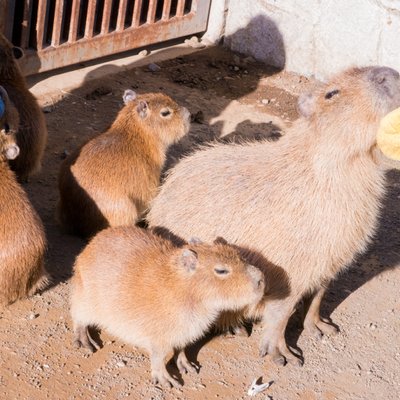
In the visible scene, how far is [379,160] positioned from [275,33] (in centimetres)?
369

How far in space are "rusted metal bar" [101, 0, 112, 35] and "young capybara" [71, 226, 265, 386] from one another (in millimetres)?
3340

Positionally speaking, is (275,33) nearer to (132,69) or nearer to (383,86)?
(132,69)

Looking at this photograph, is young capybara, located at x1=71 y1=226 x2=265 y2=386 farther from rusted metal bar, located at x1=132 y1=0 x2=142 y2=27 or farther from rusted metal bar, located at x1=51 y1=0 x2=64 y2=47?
rusted metal bar, located at x1=132 y1=0 x2=142 y2=27

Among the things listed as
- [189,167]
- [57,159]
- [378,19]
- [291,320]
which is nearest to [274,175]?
[189,167]

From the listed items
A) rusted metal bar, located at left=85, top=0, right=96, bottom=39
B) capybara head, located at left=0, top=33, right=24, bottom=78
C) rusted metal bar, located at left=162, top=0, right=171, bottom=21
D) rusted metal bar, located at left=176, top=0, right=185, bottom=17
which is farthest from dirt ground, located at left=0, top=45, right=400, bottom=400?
rusted metal bar, located at left=176, top=0, right=185, bottom=17

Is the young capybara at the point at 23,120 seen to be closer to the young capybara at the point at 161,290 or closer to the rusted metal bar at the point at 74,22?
the rusted metal bar at the point at 74,22

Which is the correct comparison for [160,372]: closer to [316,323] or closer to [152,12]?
[316,323]

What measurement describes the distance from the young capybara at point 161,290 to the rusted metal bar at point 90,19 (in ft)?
10.6

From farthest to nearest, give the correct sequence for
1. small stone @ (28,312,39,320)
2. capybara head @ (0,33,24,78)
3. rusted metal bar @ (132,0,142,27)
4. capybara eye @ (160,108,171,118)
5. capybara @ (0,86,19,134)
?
rusted metal bar @ (132,0,142,27)
capybara head @ (0,33,24,78)
capybara eye @ (160,108,171,118)
capybara @ (0,86,19,134)
small stone @ (28,312,39,320)

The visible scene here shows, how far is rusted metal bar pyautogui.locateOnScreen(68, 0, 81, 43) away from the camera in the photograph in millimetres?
7152

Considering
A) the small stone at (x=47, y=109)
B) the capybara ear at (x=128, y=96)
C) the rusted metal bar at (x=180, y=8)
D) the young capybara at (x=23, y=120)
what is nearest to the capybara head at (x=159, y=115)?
the capybara ear at (x=128, y=96)

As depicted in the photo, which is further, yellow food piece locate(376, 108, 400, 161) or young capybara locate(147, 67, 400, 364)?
young capybara locate(147, 67, 400, 364)

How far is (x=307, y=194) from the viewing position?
4559 mm

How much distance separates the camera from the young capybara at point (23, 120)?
5.76m
